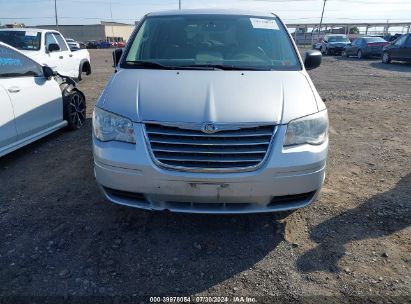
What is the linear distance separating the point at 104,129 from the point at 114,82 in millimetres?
659

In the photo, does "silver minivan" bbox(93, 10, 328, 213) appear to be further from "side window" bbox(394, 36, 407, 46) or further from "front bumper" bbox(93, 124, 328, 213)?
Result: "side window" bbox(394, 36, 407, 46)

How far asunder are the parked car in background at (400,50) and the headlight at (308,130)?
18230mm

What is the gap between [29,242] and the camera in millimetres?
3082

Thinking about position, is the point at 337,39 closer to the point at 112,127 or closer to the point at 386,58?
the point at 386,58

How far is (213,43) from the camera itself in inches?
165

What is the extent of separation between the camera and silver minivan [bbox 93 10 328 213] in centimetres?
276

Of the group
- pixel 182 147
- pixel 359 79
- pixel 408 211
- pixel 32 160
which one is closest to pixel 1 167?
pixel 32 160

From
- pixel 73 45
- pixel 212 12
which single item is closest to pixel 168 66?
pixel 212 12

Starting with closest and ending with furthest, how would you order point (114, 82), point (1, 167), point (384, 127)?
point (114, 82), point (1, 167), point (384, 127)

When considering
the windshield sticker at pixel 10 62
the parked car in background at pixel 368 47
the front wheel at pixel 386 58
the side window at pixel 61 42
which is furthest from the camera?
the parked car in background at pixel 368 47

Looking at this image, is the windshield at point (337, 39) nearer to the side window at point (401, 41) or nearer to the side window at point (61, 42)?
the side window at point (401, 41)

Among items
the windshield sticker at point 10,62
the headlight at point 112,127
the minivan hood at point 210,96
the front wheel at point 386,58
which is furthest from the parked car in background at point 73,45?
the front wheel at point 386,58

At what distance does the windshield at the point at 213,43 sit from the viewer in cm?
393

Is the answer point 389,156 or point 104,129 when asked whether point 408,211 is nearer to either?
point 389,156
